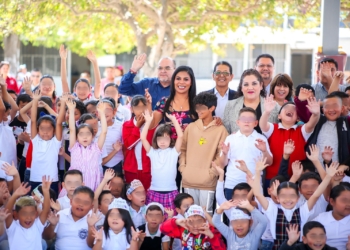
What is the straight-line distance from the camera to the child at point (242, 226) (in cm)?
619

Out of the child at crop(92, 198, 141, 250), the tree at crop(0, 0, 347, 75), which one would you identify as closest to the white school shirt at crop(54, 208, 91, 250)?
the child at crop(92, 198, 141, 250)

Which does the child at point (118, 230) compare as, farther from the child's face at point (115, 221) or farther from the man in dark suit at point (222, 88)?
the man in dark suit at point (222, 88)

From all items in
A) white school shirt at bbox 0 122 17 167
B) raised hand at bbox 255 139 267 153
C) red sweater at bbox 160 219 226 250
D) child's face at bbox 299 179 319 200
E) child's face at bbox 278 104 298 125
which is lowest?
red sweater at bbox 160 219 226 250

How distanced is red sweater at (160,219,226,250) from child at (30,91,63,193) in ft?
5.31

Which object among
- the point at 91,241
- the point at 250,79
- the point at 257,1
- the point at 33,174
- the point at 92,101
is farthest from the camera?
the point at 257,1

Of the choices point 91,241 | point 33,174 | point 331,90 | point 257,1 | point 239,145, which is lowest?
point 91,241

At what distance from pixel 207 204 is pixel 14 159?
8.23ft

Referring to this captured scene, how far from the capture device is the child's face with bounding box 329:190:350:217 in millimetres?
6164

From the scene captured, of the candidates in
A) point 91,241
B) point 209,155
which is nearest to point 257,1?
point 209,155

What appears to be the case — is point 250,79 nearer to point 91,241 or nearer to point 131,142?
point 131,142

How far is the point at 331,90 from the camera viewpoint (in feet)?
23.7

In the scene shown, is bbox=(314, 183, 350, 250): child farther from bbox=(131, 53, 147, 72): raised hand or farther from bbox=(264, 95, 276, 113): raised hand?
bbox=(131, 53, 147, 72): raised hand

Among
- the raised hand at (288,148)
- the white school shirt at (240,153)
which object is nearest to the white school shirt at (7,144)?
the white school shirt at (240,153)

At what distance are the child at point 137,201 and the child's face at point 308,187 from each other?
5.59 ft
